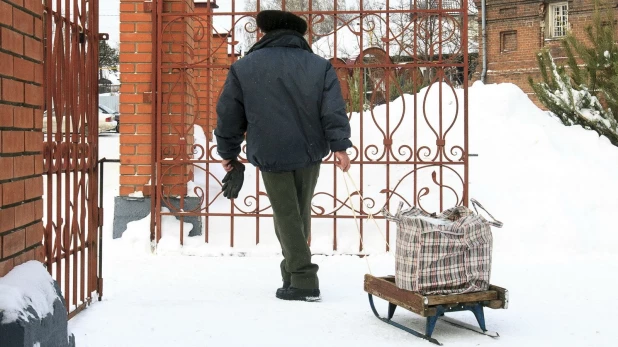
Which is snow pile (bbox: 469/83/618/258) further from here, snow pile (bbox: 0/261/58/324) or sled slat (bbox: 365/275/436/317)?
snow pile (bbox: 0/261/58/324)

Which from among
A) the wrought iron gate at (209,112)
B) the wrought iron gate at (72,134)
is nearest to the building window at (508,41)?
the wrought iron gate at (209,112)

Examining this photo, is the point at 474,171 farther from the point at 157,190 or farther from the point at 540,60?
the point at 540,60

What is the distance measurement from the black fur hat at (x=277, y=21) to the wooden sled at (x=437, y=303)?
1714 mm

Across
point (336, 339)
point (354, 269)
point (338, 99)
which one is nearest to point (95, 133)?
point (338, 99)

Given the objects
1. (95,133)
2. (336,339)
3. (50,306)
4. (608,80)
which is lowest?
(336,339)

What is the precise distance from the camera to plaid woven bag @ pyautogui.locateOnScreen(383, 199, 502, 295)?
13.3 ft

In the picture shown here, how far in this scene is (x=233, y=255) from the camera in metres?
6.77

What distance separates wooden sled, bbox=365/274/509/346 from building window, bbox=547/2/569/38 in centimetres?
3105

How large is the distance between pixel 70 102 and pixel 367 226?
3.35 m

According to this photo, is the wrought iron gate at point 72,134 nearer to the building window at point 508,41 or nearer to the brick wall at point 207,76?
the brick wall at point 207,76

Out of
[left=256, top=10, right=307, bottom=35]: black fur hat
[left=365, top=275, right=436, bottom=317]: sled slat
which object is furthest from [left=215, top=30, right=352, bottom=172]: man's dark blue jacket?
[left=365, top=275, right=436, bottom=317]: sled slat

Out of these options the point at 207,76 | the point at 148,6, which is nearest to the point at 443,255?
the point at 207,76

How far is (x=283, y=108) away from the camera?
16.1 feet

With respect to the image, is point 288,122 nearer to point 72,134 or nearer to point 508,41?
point 72,134
